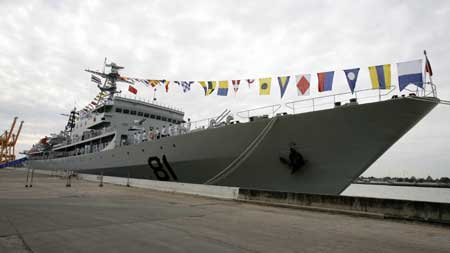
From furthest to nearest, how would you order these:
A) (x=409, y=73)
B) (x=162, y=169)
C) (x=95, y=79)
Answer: (x=95, y=79) → (x=162, y=169) → (x=409, y=73)

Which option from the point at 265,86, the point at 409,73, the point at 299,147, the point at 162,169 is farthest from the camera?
the point at 162,169

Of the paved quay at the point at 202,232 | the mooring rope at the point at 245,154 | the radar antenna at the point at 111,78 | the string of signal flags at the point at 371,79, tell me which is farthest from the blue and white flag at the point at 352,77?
the radar antenna at the point at 111,78

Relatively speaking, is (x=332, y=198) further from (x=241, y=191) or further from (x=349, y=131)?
(x=241, y=191)

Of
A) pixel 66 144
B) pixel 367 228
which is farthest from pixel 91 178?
pixel 367 228

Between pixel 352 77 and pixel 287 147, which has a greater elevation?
pixel 352 77

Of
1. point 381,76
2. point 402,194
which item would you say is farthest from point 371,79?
point 402,194

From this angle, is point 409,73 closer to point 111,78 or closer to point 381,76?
point 381,76

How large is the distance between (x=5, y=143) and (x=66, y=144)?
45.9m

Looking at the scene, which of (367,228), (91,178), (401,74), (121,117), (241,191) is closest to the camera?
(367,228)

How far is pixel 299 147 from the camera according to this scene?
864 cm

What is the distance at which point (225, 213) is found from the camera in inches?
248

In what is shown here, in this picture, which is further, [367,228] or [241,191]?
[241,191]

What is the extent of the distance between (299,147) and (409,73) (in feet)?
11.6

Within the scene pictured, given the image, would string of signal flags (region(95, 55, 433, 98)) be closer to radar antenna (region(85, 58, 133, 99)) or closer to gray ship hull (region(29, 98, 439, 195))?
gray ship hull (region(29, 98, 439, 195))
